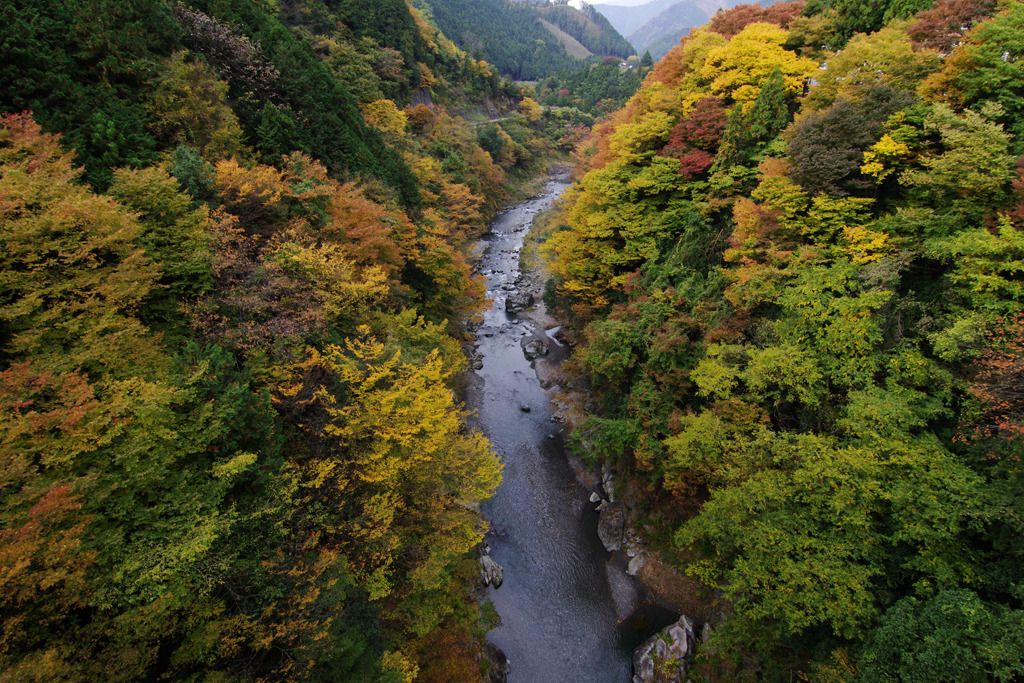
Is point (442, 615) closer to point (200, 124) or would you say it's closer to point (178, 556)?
point (178, 556)

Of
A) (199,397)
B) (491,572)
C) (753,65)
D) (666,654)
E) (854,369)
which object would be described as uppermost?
(753,65)

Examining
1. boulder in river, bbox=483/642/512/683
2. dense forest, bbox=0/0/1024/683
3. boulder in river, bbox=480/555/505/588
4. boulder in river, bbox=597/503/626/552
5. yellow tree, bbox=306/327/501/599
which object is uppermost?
dense forest, bbox=0/0/1024/683

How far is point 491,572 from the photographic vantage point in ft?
57.7

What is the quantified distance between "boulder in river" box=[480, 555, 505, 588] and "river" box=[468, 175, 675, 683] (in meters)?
0.30

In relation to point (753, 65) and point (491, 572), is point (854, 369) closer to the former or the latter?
point (491, 572)

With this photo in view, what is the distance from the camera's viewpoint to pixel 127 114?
46.3ft

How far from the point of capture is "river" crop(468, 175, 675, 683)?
15398 millimetres

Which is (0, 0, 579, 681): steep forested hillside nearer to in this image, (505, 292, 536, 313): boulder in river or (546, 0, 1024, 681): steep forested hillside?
(546, 0, 1024, 681): steep forested hillside

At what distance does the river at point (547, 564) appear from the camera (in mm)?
15398

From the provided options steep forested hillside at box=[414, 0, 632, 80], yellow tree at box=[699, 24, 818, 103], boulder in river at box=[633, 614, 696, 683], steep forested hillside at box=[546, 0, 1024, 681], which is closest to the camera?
steep forested hillside at box=[546, 0, 1024, 681]

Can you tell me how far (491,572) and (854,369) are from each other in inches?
615

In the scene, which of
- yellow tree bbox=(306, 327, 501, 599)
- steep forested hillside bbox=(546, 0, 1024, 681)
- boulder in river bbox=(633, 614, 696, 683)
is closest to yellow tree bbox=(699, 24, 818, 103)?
steep forested hillside bbox=(546, 0, 1024, 681)

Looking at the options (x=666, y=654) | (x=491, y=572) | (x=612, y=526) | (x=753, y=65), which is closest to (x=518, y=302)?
(x=612, y=526)

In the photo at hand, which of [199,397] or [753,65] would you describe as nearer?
[199,397]
